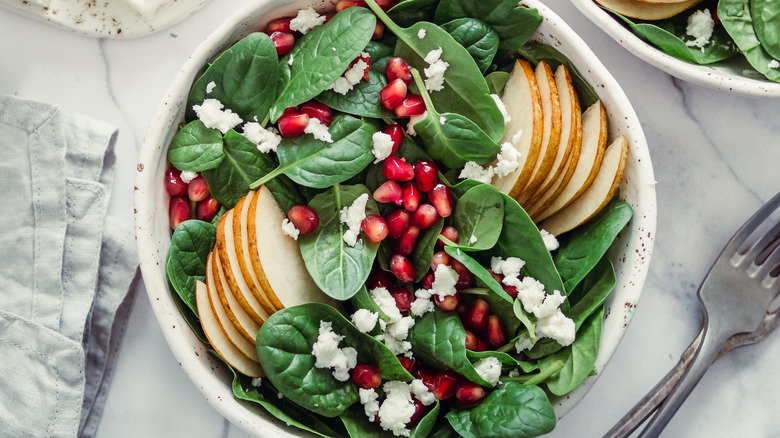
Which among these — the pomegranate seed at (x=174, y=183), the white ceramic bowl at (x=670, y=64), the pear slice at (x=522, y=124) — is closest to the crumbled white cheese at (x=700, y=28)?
the white ceramic bowl at (x=670, y=64)

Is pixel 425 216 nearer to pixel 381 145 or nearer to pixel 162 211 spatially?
pixel 381 145

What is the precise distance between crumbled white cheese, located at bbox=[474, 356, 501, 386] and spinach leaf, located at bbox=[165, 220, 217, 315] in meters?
0.65

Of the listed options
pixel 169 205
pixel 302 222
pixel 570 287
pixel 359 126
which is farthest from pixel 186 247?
pixel 570 287

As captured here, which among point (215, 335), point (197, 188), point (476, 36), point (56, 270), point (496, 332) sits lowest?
point (56, 270)

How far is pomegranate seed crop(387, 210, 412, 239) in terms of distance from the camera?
5.24 feet

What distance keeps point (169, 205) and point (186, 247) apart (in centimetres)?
14

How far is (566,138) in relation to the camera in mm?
1562

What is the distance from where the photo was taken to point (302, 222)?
61.1 inches

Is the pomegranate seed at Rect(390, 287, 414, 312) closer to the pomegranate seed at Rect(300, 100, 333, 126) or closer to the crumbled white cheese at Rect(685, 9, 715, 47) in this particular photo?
the pomegranate seed at Rect(300, 100, 333, 126)

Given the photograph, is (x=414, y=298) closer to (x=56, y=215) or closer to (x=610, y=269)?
(x=610, y=269)

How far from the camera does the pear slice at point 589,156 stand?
158cm

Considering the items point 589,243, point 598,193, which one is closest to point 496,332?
point 589,243

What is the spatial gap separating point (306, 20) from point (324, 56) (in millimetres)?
117

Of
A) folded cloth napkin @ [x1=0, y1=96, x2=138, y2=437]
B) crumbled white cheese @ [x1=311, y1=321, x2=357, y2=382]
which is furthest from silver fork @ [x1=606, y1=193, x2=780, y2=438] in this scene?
folded cloth napkin @ [x1=0, y1=96, x2=138, y2=437]
